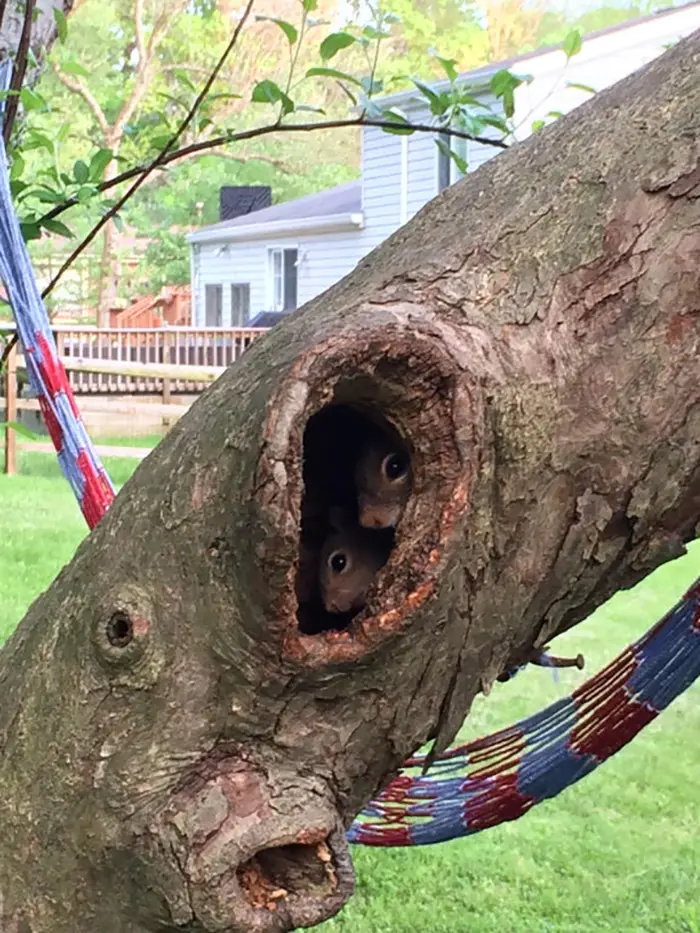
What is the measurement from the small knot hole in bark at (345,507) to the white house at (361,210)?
561 cm

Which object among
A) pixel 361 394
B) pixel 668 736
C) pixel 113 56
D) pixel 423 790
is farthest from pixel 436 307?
pixel 113 56

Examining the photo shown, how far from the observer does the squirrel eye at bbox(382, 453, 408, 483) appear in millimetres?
576

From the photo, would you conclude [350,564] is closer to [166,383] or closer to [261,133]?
[261,133]

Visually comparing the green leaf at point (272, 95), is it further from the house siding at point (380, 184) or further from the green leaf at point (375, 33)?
the house siding at point (380, 184)

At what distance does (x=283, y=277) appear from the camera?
11.1 m

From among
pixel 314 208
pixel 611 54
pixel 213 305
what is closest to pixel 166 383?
pixel 611 54

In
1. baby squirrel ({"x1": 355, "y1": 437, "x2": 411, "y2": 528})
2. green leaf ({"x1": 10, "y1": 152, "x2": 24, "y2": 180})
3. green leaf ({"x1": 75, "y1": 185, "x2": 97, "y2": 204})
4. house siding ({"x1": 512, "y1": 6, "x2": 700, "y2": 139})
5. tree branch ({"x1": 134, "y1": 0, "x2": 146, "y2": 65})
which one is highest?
tree branch ({"x1": 134, "y1": 0, "x2": 146, "y2": 65})

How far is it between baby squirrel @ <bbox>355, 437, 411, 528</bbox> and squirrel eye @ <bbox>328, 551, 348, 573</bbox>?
0.06 ft

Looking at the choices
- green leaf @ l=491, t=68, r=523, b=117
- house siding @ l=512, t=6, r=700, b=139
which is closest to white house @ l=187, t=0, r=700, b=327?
house siding @ l=512, t=6, r=700, b=139

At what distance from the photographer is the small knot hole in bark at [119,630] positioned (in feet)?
1.94

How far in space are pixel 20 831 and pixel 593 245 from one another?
0.43m

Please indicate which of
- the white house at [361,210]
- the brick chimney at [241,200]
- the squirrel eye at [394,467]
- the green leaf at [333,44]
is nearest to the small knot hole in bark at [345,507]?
the squirrel eye at [394,467]

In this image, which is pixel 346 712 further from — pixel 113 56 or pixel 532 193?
pixel 113 56

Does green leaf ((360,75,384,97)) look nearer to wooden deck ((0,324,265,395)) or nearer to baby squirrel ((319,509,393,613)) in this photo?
baby squirrel ((319,509,393,613))
